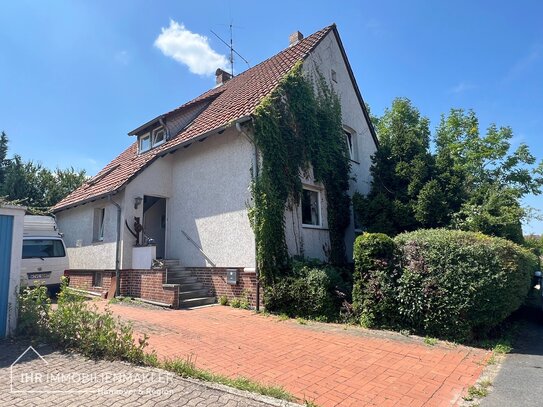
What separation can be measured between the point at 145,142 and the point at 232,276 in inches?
339

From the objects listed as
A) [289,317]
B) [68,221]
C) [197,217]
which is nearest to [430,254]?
[289,317]

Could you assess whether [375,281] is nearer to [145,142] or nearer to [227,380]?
[227,380]

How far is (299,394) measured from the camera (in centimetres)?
411

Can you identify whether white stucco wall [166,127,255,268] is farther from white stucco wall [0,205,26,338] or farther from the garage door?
the garage door

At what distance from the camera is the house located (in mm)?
10359

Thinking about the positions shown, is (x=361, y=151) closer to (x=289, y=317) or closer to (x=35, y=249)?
(x=289, y=317)

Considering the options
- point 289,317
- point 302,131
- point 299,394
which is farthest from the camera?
point 302,131

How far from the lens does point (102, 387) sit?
13.2 ft

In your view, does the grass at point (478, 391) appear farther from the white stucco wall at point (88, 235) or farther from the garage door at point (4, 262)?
the white stucco wall at point (88, 235)

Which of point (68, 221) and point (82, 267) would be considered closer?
point (82, 267)

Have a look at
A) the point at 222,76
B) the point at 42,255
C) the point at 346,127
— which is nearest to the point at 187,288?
the point at 42,255

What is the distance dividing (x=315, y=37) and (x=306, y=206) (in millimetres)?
7242

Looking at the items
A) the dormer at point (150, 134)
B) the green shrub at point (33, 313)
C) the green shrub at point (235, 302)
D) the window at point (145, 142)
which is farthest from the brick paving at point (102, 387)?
the window at point (145, 142)

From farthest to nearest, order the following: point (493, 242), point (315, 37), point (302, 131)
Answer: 1. point (315, 37)
2. point (302, 131)
3. point (493, 242)
